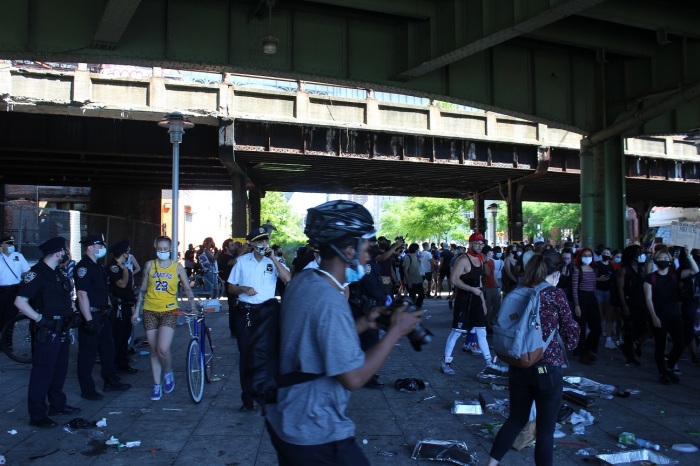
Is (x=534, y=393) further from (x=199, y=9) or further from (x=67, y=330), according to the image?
(x=199, y=9)

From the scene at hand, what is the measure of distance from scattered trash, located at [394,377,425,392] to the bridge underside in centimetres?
1236

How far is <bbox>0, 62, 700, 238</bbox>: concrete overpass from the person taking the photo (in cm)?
1722

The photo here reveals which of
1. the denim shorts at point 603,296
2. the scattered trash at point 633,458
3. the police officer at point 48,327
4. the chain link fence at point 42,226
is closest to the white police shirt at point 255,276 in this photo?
the police officer at point 48,327

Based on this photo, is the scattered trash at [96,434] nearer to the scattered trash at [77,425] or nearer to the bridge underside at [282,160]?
the scattered trash at [77,425]

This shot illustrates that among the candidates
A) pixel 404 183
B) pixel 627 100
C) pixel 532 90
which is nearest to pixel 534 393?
pixel 532 90

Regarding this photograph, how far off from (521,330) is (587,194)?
1329 cm

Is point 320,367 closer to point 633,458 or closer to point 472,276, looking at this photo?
point 633,458

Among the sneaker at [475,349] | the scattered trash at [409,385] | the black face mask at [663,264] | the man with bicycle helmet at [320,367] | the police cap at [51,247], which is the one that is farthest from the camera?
the sneaker at [475,349]

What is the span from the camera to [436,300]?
20844mm

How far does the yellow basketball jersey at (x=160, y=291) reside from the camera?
7176mm

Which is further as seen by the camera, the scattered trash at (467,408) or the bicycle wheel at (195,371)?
the bicycle wheel at (195,371)

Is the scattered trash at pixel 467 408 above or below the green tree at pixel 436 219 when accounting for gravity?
below

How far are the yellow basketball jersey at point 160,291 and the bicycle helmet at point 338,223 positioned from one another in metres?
5.12

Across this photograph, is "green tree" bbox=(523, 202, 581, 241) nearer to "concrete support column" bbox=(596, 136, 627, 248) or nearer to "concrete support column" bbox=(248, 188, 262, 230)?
"concrete support column" bbox=(248, 188, 262, 230)
